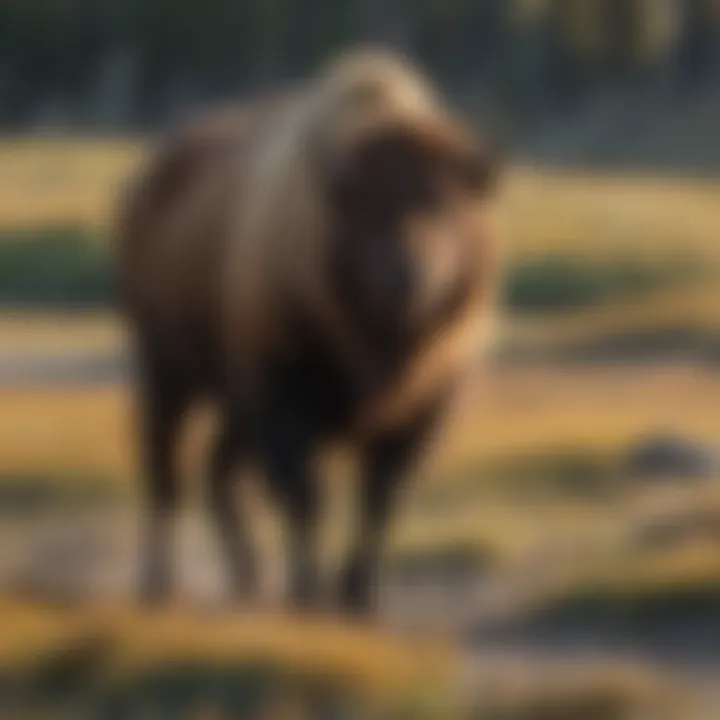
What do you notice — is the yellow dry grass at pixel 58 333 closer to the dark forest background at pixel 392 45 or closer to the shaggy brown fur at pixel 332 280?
the dark forest background at pixel 392 45

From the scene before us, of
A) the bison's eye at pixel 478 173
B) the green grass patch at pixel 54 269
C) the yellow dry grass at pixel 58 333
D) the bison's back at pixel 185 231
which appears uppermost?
the bison's eye at pixel 478 173

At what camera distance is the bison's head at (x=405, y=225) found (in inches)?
90.4

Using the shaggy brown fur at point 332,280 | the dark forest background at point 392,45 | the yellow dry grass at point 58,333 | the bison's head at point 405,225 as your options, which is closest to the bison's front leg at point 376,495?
the shaggy brown fur at point 332,280

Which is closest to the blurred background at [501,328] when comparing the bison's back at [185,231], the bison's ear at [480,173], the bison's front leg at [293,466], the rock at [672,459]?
the rock at [672,459]

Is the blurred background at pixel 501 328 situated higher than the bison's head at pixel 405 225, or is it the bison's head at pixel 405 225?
the bison's head at pixel 405 225

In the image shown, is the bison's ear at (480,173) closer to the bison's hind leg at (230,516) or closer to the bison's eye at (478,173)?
the bison's eye at (478,173)

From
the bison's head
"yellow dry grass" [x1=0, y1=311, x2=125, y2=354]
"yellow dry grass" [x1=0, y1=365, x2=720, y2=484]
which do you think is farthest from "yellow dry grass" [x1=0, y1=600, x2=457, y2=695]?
"yellow dry grass" [x1=0, y1=311, x2=125, y2=354]

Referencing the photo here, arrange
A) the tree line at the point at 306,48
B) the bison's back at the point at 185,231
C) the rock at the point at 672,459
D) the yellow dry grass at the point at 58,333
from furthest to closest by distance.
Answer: the tree line at the point at 306,48, the yellow dry grass at the point at 58,333, the rock at the point at 672,459, the bison's back at the point at 185,231

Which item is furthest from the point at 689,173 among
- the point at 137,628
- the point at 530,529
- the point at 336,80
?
the point at 137,628

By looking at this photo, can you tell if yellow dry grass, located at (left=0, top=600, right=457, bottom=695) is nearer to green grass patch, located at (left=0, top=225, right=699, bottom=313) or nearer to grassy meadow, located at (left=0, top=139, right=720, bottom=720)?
grassy meadow, located at (left=0, top=139, right=720, bottom=720)

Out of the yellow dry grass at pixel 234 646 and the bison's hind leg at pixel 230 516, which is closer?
the yellow dry grass at pixel 234 646

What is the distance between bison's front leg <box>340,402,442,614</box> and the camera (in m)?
2.57

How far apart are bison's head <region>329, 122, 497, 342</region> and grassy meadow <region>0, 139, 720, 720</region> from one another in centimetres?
39

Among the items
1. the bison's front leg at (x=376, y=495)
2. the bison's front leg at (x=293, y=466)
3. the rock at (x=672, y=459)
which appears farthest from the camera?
the rock at (x=672, y=459)
